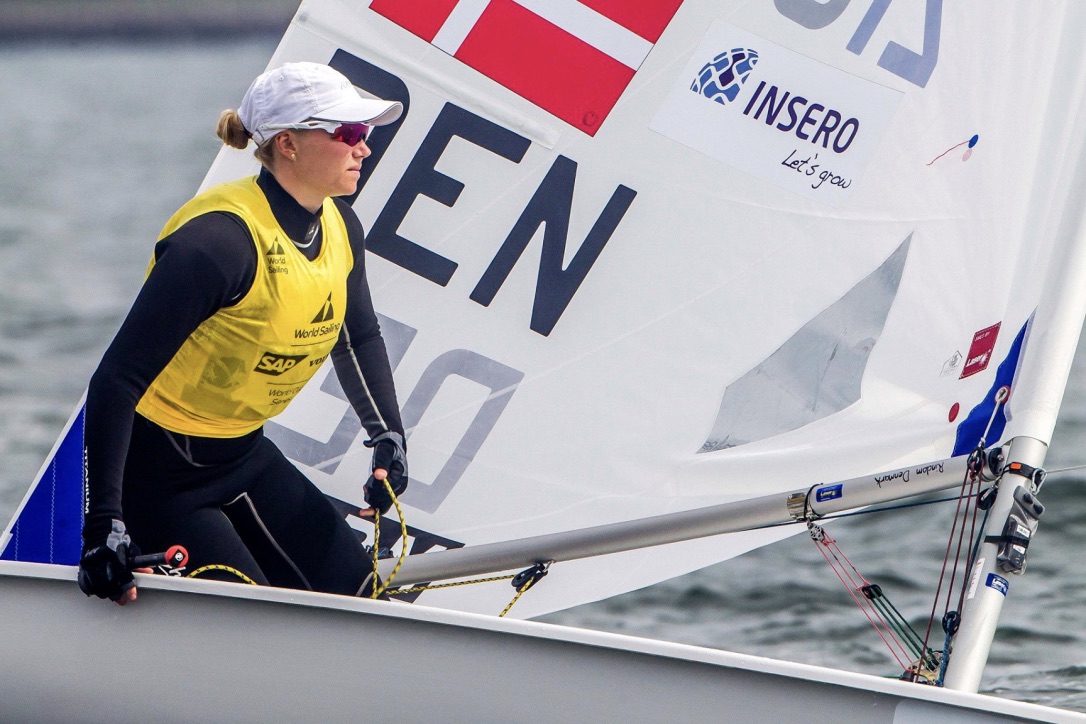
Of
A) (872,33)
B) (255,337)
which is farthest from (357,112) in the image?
(872,33)

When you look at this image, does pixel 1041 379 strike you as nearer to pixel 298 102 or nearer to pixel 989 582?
pixel 989 582

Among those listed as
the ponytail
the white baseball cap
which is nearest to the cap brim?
the white baseball cap

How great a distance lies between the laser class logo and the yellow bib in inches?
25.8

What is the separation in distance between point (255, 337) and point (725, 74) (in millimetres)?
852

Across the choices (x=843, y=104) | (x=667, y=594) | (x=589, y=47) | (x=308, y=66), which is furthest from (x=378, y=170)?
(x=667, y=594)

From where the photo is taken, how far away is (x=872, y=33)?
1.97 metres

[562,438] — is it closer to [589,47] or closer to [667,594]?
[589,47]

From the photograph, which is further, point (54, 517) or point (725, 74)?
point (725, 74)

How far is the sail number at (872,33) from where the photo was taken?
6.46 ft

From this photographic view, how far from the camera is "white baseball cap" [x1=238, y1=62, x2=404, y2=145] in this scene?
1482mm

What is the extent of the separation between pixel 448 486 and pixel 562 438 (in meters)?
0.18

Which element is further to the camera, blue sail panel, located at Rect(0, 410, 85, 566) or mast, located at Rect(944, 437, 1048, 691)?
blue sail panel, located at Rect(0, 410, 85, 566)

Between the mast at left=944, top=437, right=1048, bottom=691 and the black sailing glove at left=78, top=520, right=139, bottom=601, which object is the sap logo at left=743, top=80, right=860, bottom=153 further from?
the black sailing glove at left=78, top=520, right=139, bottom=601

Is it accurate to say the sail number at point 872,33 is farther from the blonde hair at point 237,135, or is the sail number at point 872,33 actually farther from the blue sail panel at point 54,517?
the blue sail panel at point 54,517
